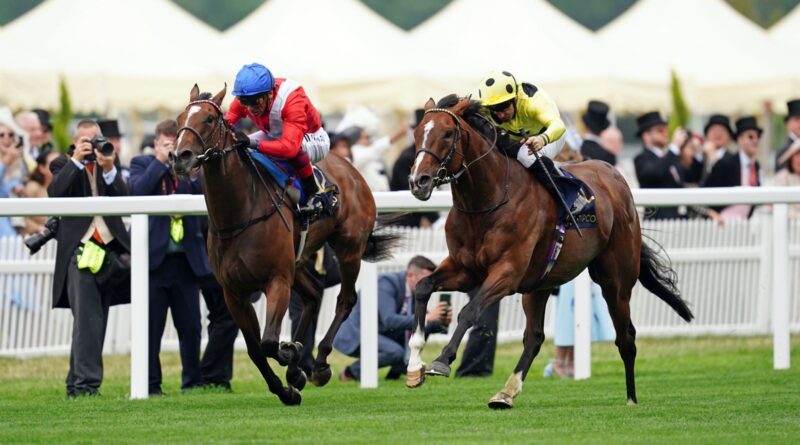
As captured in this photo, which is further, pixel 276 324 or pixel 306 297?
pixel 306 297

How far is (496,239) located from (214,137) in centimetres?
171

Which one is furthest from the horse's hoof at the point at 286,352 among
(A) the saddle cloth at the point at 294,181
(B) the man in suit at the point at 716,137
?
(B) the man in suit at the point at 716,137

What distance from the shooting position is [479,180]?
31.6 ft

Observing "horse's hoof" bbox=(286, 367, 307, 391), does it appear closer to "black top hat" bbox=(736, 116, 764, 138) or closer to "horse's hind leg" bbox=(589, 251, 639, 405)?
"horse's hind leg" bbox=(589, 251, 639, 405)

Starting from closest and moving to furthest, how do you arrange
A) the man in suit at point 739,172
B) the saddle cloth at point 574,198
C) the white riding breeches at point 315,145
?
the saddle cloth at point 574,198
the white riding breeches at point 315,145
the man in suit at point 739,172

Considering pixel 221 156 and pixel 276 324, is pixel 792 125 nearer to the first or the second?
pixel 276 324

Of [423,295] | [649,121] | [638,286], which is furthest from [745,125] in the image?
[423,295]

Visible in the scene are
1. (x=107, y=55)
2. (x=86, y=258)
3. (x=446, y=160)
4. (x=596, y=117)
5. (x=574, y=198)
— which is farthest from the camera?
(x=107, y=55)

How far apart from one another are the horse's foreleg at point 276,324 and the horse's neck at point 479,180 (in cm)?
114

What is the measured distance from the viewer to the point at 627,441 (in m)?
8.16

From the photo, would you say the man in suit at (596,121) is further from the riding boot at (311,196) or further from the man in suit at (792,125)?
the riding boot at (311,196)

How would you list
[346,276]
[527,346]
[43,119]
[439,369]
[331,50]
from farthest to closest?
[331,50], [43,119], [346,276], [527,346], [439,369]

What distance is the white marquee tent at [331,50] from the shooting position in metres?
21.9

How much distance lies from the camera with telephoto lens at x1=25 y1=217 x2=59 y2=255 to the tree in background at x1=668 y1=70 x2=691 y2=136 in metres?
15.0
